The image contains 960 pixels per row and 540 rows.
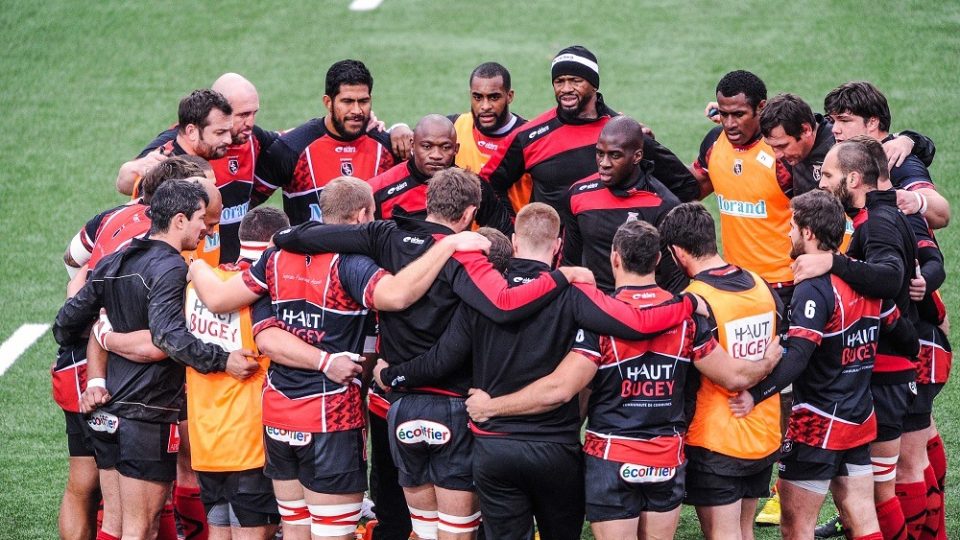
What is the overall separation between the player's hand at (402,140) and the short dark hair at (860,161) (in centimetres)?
288

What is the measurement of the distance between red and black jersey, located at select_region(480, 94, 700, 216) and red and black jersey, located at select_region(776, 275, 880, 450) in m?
2.01

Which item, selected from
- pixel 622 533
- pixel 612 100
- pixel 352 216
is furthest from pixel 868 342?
pixel 612 100

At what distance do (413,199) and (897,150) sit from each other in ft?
9.59

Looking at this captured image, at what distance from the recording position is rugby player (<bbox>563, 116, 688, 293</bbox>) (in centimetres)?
729

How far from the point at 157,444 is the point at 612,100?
36.0 ft

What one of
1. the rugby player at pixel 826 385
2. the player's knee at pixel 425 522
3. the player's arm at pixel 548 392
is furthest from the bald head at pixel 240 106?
the rugby player at pixel 826 385

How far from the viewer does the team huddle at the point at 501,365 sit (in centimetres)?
598

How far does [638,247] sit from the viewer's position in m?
5.93

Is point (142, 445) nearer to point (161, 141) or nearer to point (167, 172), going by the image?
point (167, 172)

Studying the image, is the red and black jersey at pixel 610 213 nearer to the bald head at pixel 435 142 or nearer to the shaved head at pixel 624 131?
the shaved head at pixel 624 131

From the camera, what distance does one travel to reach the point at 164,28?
18656 mm

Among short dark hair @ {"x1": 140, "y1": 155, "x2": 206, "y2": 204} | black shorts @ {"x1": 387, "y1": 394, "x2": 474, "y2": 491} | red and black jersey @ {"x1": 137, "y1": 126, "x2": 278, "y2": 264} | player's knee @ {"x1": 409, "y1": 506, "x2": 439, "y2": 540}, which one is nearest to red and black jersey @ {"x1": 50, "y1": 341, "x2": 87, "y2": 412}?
short dark hair @ {"x1": 140, "y1": 155, "x2": 206, "y2": 204}

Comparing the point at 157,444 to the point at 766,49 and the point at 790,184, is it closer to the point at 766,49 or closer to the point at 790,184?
the point at 790,184

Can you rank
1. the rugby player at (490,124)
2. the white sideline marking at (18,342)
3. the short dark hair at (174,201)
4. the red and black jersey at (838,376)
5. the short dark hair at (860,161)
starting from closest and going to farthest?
the red and black jersey at (838,376), the short dark hair at (174,201), the short dark hair at (860,161), the rugby player at (490,124), the white sideline marking at (18,342)
